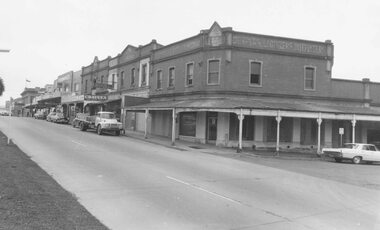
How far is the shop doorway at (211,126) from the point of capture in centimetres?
2711

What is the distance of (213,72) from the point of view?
91.2 feet

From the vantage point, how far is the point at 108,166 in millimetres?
13344

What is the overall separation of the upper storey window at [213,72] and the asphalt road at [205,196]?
1348cm

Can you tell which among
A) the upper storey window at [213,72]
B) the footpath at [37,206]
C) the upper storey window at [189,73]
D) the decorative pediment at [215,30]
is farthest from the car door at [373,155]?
the footpath at [37,206]

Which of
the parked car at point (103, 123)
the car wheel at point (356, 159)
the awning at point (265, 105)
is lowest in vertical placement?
the car wheel at point (356, 159)

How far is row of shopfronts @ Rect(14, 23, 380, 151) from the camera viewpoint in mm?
26219

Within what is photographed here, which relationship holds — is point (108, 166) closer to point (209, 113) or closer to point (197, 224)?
point (197, 224)

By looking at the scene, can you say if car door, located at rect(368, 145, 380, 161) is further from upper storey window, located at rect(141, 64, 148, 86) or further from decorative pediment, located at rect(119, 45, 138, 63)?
decorative pediment, located at rect(119, 45, 138, 63)

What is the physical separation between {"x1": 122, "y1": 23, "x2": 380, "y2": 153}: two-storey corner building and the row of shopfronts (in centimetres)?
7

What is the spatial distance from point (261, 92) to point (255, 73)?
150 cm

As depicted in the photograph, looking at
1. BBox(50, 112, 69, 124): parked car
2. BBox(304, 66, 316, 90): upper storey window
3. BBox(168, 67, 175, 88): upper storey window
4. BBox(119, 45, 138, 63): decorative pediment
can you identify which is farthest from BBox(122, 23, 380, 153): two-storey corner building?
BBox(50, 112, 69, 124): parked car

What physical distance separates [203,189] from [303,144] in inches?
779

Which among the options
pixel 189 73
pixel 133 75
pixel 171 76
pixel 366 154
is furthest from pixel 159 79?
pixel 366 154

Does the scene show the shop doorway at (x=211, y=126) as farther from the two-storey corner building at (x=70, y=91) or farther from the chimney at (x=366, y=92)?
the two-storey corner building at (x=70, y=91)
